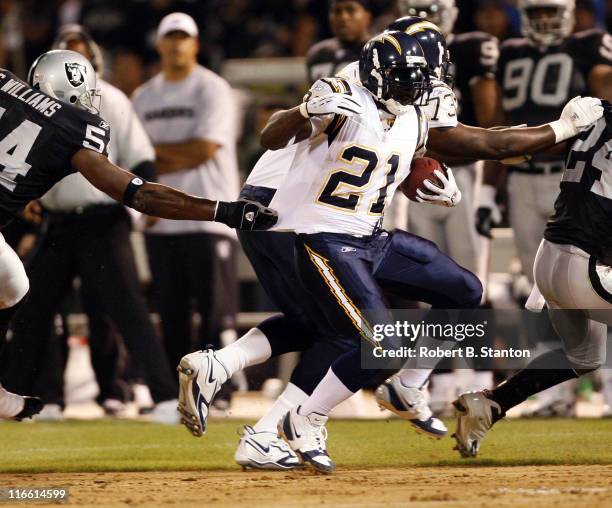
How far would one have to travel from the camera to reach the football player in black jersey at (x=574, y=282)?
5.72 meters

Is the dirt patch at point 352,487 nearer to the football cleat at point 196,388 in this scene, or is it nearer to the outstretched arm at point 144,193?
the football cleat at point 196,388

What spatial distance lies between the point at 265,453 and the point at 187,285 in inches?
107

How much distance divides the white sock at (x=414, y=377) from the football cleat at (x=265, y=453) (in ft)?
2.09

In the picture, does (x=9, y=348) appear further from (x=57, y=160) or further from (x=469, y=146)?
(x=469, y=146)

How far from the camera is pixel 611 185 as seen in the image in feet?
18.7

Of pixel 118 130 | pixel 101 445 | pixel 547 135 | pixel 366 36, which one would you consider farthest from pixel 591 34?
pixel 101 445

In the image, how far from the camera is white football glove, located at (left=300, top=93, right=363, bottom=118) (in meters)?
5.16

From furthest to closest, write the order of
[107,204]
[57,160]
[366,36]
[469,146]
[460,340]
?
[366,36], [107,204], [460,340], [469,146], [57,160]

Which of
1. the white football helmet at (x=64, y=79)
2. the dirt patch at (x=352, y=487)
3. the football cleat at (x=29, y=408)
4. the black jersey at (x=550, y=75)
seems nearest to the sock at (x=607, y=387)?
the black jersey at (x=550, y=75)

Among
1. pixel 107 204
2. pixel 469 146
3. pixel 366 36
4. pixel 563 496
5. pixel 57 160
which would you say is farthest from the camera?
pixel 366 36

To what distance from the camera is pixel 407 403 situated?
234 inches

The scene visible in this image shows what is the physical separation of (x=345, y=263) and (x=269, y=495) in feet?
3.61

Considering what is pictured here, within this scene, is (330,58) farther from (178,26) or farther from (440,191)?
(440,191)

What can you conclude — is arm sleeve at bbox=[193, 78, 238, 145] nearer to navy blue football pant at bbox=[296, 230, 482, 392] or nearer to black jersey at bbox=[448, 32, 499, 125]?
black jersey at bbox=[448, 32, 499, 125]
